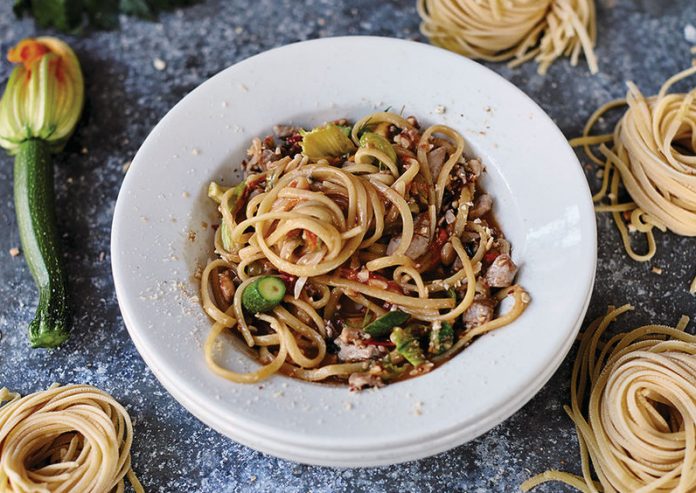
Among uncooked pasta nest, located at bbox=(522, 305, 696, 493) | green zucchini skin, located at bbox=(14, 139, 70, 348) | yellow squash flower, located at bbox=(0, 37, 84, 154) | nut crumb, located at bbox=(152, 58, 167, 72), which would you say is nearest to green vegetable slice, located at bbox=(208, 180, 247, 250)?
green zucchini skin, located at bbox=(14, 139, 70, 348)

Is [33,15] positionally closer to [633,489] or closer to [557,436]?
[557,436]

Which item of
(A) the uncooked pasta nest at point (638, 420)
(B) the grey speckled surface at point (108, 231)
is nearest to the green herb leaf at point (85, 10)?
(B) the grey speckled surface at point (108, 231)

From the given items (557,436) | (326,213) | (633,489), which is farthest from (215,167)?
(633,489)

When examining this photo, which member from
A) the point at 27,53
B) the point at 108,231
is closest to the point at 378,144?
the point at 108,231

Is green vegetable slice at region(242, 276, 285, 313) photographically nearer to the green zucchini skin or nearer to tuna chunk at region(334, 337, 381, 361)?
tuna chunk at region(334, 337, 381, 361)

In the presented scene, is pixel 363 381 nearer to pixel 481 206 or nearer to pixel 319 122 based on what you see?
pixel 481 206

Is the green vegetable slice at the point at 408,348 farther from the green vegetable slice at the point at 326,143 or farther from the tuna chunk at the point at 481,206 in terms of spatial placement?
the green vegetable slice at the point at 326,143
